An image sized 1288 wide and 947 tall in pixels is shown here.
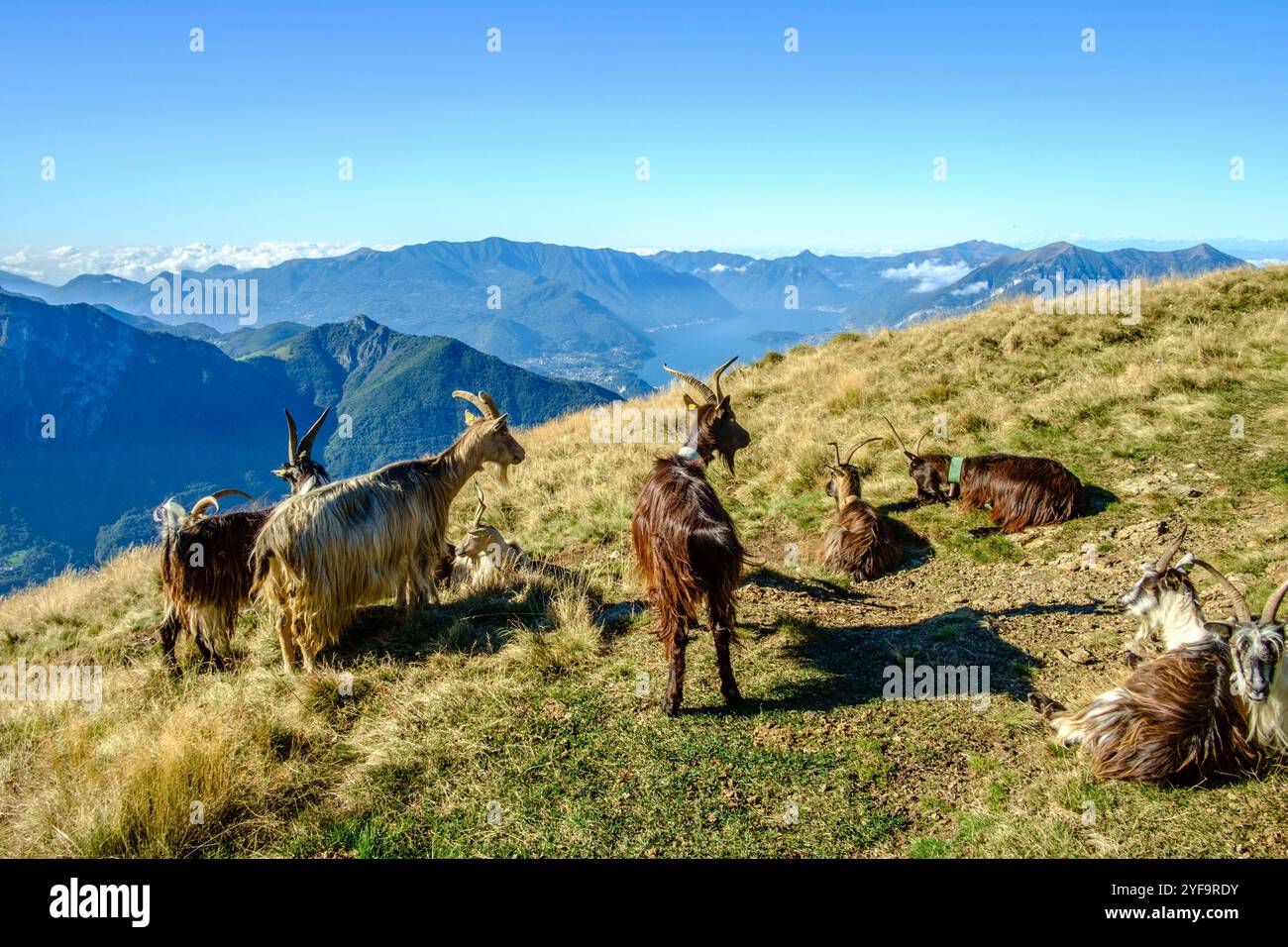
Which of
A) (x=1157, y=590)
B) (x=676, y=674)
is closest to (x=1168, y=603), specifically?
(x=1157, y=590)

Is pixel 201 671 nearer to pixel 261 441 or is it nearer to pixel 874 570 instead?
pixel 874 570

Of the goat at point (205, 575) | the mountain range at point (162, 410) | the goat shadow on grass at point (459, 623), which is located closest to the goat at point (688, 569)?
the goat shadow on grass at point (459, 623)

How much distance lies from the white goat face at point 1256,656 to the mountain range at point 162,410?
124 meters

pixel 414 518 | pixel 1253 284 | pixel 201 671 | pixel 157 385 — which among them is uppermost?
pixel 157 385

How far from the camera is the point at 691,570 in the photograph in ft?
17.4

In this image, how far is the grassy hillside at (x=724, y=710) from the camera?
13.4 feet

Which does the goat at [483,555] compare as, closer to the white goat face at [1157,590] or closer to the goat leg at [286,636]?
the goat leg at [286,636]

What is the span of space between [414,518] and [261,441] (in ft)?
563

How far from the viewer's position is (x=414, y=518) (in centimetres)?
726

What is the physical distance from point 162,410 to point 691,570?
182 meters

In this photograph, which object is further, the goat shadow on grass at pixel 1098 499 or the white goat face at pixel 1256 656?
the goat shadow on grass at pixel 1098 499

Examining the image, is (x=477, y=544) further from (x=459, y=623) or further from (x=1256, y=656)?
(x=1256, y=656)
